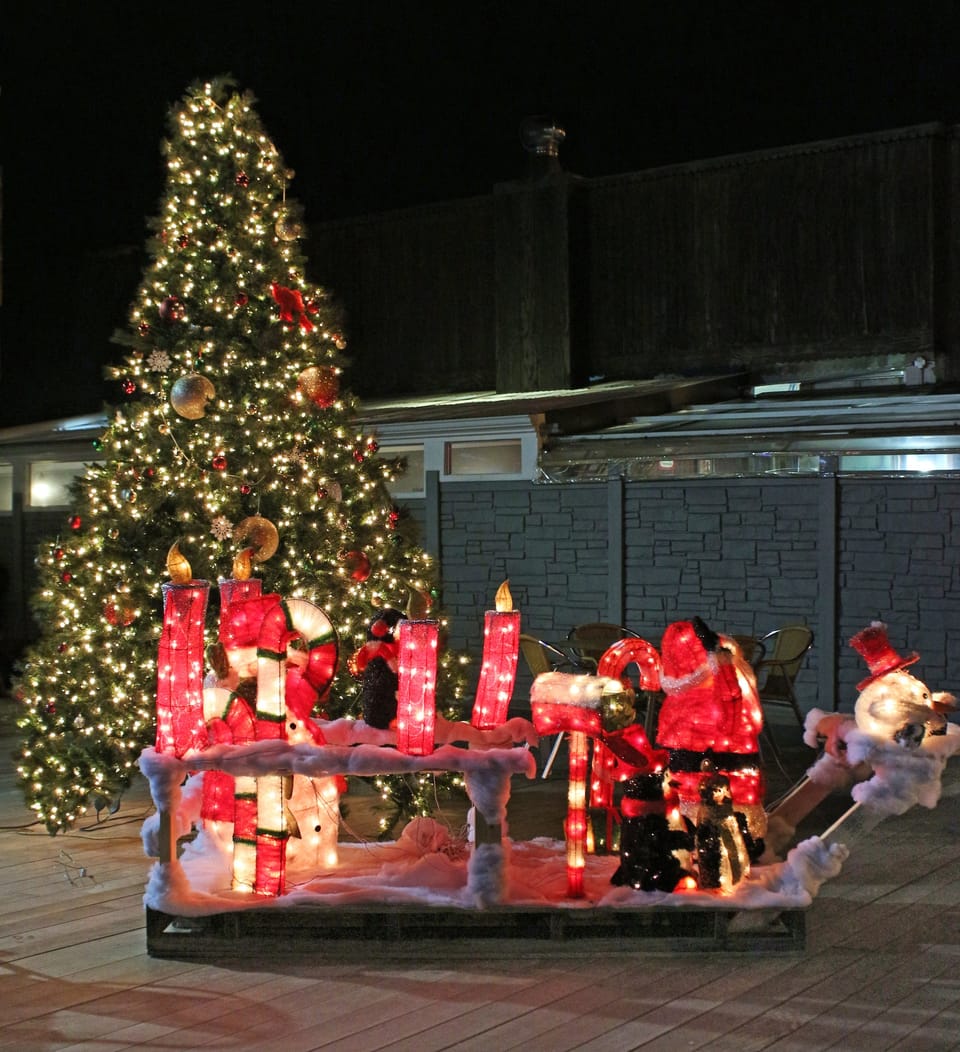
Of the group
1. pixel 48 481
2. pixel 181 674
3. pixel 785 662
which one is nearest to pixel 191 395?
pixel 181 674

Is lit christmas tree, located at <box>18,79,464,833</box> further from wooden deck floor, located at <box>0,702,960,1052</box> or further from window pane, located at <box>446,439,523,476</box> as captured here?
window pane, located at <box>446,439,523,476</box>

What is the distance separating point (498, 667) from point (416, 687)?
0.51 m

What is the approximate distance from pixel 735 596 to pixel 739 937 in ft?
19.8

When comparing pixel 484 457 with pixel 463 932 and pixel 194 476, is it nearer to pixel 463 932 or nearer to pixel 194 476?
pixel 194 476

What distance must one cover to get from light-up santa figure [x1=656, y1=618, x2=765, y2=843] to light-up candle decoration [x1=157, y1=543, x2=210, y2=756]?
176 cm

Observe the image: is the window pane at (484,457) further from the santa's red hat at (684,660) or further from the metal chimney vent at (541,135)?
the santa's red hat at (684,660)

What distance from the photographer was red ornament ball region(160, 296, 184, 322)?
7.15 metres

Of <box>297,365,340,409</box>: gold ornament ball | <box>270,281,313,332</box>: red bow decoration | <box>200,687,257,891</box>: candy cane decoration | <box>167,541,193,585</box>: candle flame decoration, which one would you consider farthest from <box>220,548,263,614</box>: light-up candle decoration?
<box>270,281,313,332</box>: red bow decoration

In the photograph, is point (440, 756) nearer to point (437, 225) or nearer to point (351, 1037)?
point (351, 1037)

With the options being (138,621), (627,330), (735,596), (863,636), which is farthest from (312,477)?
(627,330)

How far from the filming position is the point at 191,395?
22.7 ft

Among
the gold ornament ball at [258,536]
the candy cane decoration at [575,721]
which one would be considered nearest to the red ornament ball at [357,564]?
the gold ornament ball at [258,536]

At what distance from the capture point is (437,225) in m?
14.6

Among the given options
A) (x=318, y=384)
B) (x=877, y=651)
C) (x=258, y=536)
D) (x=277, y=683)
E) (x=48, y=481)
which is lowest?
(x=277, y=683)
